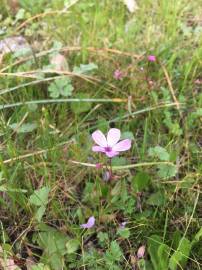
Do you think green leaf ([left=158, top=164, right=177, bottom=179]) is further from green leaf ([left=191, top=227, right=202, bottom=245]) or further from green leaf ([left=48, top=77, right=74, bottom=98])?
green leaf ([left=48, top=77, right=74, bottom=98])

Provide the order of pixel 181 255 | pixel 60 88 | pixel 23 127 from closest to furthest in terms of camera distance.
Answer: pixel 181 255
pixel 23 127
pixel 60 88

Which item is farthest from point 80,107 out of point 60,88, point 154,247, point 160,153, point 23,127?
point 154,247

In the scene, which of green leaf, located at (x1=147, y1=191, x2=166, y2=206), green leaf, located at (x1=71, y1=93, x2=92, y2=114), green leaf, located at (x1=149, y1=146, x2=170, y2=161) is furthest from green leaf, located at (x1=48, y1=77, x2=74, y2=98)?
green leaf, located at (x1=147, y1=191, x2=166, y2=206)

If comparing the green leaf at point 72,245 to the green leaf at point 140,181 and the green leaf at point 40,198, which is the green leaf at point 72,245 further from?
the green leaf at point 140,181

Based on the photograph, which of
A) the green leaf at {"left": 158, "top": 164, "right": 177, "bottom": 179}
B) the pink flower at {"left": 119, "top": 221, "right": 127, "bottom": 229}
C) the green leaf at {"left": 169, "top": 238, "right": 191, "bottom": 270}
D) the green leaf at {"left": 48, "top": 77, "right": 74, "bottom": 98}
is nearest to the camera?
the green leaf at {"left": 169, "top": 238, "right": 191, "bottom": 270}

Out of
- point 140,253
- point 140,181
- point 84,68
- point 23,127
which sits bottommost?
point 140,253

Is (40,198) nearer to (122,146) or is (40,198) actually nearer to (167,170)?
(122,146)
